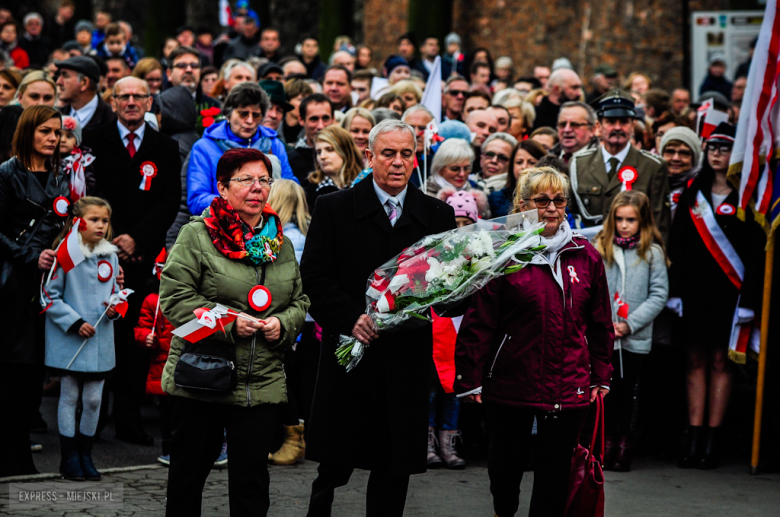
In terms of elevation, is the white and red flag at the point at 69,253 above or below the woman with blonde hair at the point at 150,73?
below

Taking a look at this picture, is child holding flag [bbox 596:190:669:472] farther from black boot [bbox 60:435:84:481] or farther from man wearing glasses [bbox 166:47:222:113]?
man wearing glasses [bbox 166:47:222:113]

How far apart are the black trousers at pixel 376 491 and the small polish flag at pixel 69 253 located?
7.75 feet

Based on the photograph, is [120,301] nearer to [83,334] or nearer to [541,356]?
[83,334]

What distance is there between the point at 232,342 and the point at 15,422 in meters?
2.39

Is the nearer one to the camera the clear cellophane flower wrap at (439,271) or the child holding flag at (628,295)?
the clear cellophane flower wrap at (439,271)

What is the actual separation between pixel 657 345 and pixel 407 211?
3407 mm

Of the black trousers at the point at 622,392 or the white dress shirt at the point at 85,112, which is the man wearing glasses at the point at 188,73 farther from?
the black trousers at the point at 622,392

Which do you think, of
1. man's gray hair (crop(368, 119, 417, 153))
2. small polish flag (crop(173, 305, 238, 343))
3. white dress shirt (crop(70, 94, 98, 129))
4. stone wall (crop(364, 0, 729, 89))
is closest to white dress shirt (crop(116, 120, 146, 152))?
white dress shirt (crop(70, 94, 98, 129))

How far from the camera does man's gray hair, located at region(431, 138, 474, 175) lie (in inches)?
301

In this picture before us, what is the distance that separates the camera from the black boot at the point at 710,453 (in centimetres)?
726

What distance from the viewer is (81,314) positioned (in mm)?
6477

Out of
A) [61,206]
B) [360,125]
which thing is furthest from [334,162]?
[61,206]

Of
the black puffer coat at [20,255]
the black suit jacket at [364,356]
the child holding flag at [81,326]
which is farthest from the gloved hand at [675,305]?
the black puffer coat at [20,255]

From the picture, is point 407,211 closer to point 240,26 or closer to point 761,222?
point 761,222
